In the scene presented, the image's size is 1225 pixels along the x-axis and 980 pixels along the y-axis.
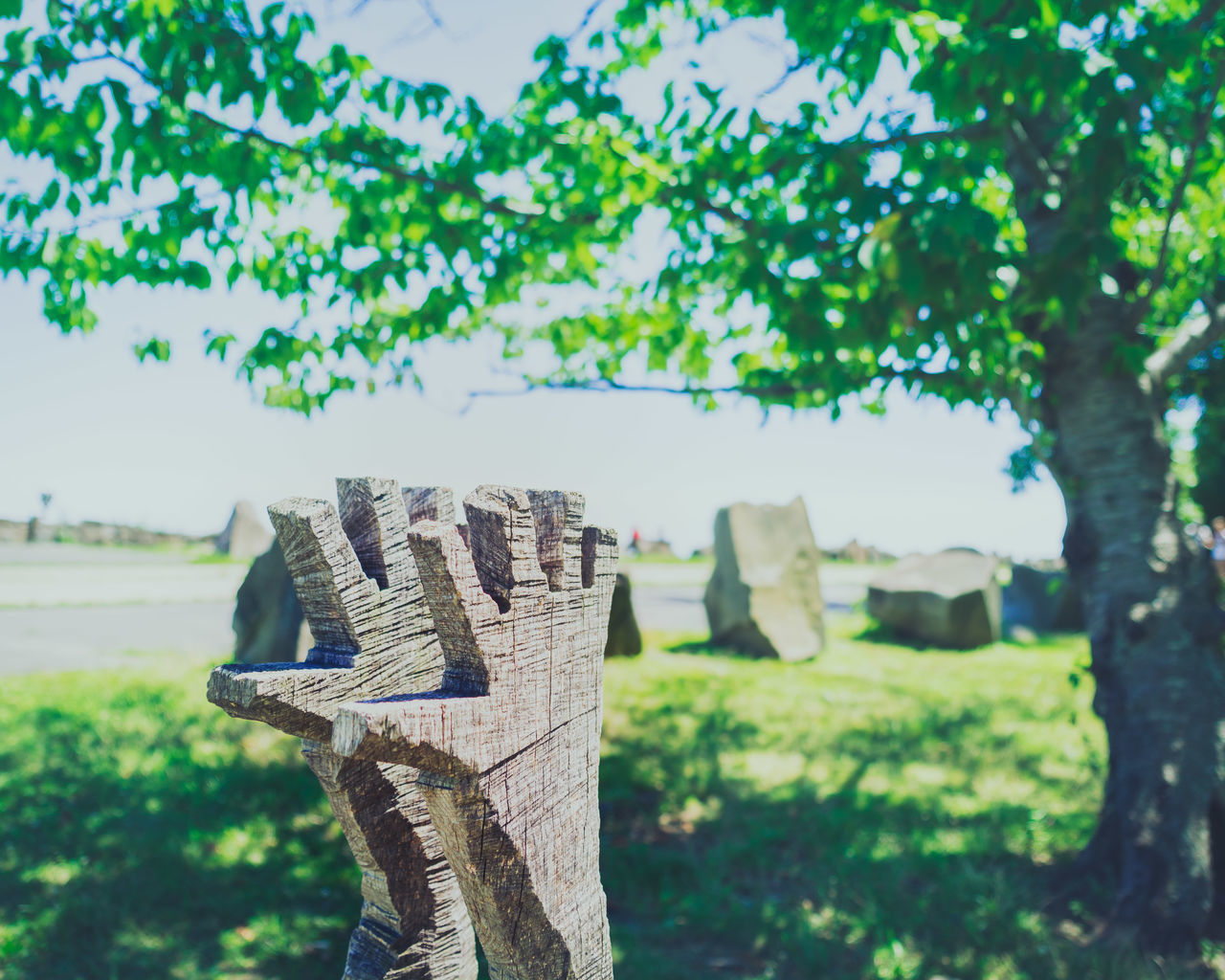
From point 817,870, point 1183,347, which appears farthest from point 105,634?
point 1183,347

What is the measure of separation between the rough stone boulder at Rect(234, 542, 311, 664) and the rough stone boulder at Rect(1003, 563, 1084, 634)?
899 cm

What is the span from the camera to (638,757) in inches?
238

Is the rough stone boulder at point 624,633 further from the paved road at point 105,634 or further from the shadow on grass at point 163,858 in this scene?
the paved road at point 105,634

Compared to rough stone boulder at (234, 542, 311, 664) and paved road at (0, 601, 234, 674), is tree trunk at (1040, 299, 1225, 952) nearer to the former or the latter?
rough stone boulder at (234, 542, 311, 664)

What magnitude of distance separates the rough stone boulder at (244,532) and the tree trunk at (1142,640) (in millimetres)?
20956

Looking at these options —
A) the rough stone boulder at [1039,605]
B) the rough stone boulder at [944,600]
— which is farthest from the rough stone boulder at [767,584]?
the rough stone boulder at [1039,605]

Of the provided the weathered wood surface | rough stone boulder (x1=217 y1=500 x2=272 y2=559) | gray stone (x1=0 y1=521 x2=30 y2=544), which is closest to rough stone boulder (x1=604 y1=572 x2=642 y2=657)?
the weathered wood surface

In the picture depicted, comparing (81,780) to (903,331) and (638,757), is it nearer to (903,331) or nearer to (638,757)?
(638,757)

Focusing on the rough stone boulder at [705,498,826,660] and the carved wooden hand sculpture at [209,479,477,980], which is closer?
the carved wooden hand sculpture at [209,479,477,980]

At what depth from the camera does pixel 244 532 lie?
74.9 feet

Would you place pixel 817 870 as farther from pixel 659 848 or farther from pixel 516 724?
pixel 516 724

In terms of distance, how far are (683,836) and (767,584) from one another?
487 cm

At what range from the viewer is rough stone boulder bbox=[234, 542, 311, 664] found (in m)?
7.18

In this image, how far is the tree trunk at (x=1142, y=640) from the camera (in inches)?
151
